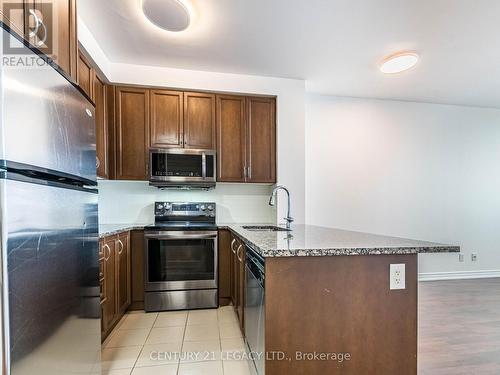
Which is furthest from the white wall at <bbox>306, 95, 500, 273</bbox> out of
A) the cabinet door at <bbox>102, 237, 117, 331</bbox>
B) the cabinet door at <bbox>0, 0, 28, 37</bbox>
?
the cabinet door at <bbox>0, 0, 28, 37</bbox>

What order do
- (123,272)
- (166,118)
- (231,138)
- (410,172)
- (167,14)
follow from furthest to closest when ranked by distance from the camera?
1. (410,172)
2. (231,138)
3. (166,118)
4. (123,272)
5. (167,14)

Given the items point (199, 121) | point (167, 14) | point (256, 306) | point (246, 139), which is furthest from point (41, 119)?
point (246, 139)

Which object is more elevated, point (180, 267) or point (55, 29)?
point (55, 29)

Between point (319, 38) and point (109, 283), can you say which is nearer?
point (109, 283)

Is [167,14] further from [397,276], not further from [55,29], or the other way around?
[397,276]

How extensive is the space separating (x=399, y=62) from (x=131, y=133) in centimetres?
→ 293

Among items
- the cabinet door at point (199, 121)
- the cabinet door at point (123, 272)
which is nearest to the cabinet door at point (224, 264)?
the cabinet door at point (123, 272)

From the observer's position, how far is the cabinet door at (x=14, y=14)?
2.74ft

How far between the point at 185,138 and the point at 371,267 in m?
2.38

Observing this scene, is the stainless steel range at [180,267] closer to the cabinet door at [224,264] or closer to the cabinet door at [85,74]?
the cabinet door at [224,264]

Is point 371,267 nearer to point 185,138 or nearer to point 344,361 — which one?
point 344,361

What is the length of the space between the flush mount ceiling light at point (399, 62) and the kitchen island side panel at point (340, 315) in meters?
2.18

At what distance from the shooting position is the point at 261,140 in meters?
3.13

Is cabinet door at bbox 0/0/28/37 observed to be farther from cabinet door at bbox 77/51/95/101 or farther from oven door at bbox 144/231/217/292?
oven door at bbox 144/231/217/292
